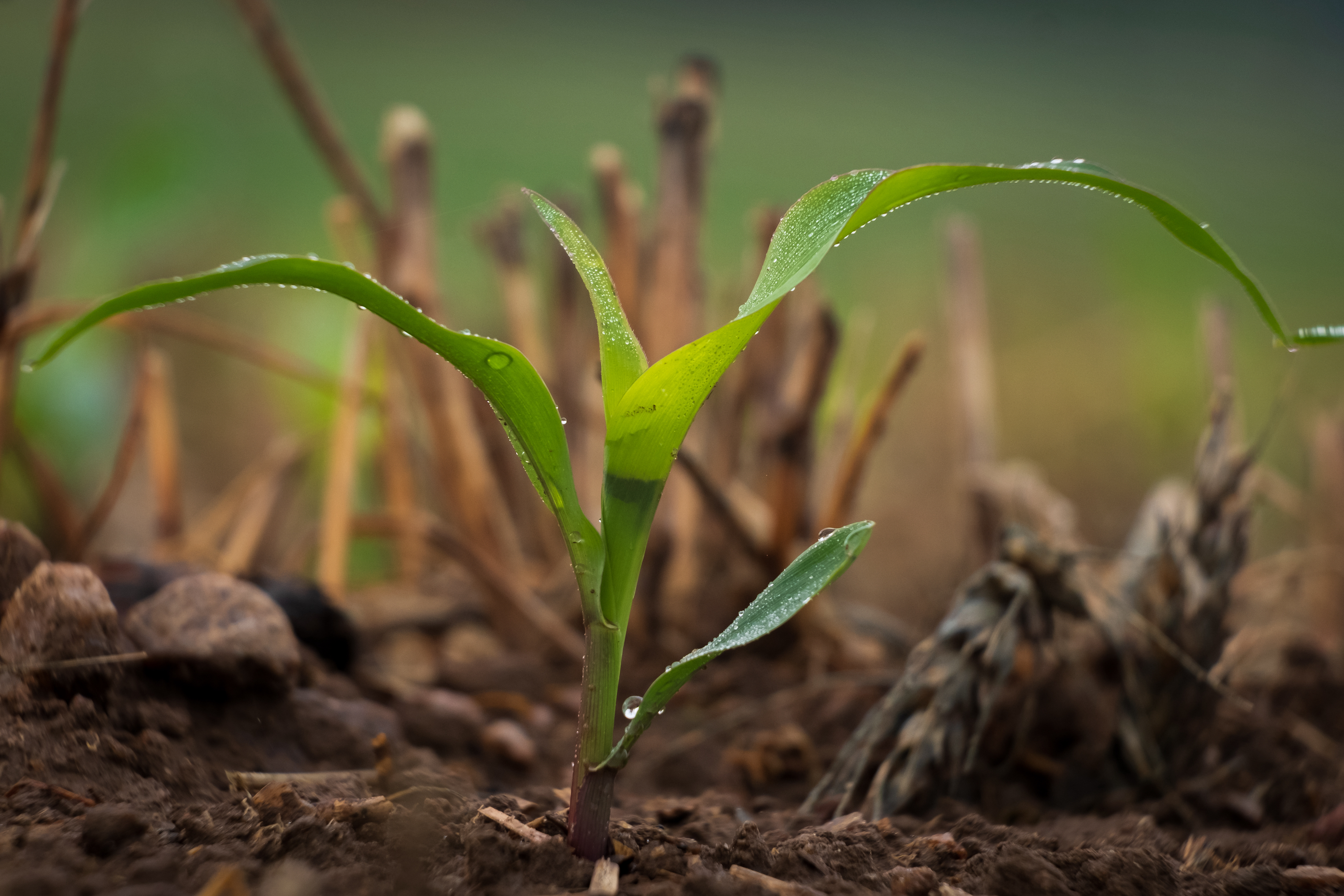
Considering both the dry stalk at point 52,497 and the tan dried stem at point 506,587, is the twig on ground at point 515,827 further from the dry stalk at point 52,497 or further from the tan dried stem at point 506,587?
the dry stalk at point 52,497

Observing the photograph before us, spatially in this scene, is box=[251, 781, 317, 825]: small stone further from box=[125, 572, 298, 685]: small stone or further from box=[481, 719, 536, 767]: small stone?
box=[481, 719, 536, 767]: small stone

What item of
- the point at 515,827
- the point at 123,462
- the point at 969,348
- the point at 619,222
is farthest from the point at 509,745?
the point at 969,348

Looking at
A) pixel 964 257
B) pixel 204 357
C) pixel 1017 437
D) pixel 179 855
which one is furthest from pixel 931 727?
pixel 204 357

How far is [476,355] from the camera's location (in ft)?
1.19

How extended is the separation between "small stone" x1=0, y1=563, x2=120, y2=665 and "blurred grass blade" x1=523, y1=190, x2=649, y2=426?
0.35 metres

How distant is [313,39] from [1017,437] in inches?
83.1

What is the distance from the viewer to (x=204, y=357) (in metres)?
2.31

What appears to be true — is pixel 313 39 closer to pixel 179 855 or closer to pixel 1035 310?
pixel 1035 310

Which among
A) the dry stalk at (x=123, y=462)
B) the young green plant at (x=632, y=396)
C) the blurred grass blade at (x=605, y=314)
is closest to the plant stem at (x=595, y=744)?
the young green plant at (x=632, y=396)

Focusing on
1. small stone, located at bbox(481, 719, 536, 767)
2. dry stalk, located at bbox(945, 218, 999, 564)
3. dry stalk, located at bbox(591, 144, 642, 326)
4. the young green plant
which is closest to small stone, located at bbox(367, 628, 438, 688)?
small stone, located at bbox(481, 719, 536, 767)

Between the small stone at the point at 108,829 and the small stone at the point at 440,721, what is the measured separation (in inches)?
14.8

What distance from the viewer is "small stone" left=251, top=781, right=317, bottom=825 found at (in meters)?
0.42

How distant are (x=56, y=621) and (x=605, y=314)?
0.37m

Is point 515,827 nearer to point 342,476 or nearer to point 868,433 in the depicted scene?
point 868,433
